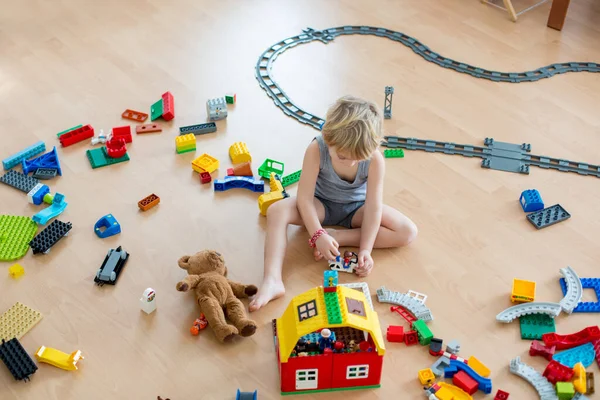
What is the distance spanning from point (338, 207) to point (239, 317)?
0.41 metres

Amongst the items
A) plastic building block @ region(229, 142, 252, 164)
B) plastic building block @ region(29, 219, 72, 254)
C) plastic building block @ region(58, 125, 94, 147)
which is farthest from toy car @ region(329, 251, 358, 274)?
plastic building block @ region(58, 125, 94, 147)

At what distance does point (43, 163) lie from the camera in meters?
1.94

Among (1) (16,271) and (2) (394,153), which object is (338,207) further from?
(1) (16,271)

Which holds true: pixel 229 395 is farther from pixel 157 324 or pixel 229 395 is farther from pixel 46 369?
pixel 46 369

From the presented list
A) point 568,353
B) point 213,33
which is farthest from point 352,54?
point 568,353

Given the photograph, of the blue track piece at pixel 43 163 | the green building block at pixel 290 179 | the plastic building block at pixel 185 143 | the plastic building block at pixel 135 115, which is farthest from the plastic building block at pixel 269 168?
the blue track piece at pixel 43 163

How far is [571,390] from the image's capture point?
53.7 inches

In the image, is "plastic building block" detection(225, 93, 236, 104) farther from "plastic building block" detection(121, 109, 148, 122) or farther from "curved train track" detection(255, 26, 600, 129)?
"plastic building block" detection(121, 109, 148, 122)

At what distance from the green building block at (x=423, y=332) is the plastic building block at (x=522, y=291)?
9.7 inches

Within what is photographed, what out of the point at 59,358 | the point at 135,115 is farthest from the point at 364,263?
the point at 135,115

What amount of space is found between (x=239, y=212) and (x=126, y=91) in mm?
742

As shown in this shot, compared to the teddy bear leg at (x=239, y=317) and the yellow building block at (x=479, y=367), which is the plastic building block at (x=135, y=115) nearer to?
the teddy bear leg at (x=239, y=317)

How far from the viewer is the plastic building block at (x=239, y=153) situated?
197 cm

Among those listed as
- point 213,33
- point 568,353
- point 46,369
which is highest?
point 213,33
